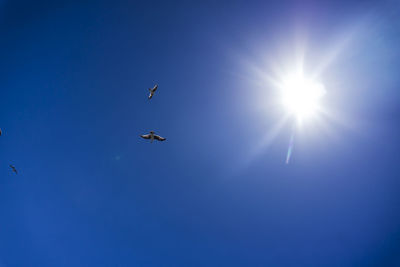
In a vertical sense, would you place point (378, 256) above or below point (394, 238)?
below

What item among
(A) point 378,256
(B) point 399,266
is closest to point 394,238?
(A) point 378,256

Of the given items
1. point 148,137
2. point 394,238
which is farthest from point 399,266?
point 148,137

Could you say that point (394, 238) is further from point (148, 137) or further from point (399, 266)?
point (148, 137)

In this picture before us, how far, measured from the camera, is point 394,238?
75062 millimetres

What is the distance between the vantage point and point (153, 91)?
29203mm

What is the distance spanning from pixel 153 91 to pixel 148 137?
7.96 metres

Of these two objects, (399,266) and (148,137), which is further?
(399,266)

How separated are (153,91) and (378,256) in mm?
121514

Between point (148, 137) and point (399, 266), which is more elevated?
point (399, 266)

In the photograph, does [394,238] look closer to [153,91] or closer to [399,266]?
[399,266]

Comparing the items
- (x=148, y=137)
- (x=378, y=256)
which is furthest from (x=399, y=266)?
(x=148, y=137)

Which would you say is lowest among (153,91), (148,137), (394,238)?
(148,137)

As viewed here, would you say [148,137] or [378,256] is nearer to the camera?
[148,137]

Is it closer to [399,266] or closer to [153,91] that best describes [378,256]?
[399,266]
